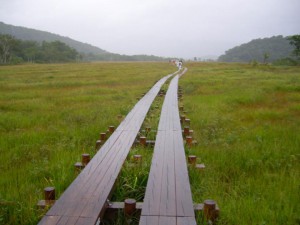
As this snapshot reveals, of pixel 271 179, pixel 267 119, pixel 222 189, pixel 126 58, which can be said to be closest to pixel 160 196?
pixel 222 189

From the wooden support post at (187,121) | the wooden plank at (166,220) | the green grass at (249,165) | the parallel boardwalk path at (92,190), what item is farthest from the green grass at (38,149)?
the green grass at (249,165)

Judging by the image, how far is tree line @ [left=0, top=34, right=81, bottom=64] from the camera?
77688 mm

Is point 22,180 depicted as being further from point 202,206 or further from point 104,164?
point 202,206

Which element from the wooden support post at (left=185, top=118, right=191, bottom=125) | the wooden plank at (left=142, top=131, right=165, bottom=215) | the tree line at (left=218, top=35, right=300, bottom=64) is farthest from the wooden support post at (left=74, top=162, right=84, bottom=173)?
the tree line at (left=218, top=35, right=300, bottom=64)

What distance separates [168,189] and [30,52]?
9842cm

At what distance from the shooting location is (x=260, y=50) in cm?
13100

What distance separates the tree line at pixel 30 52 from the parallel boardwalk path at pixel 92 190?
8008cm

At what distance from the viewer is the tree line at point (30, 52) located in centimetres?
7769

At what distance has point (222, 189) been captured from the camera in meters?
4.29

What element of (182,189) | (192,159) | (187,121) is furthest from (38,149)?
(187,121)

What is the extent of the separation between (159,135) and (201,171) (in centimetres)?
173

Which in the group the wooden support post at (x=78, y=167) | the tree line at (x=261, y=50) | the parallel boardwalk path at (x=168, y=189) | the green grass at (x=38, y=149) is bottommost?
the green grass at (x=38, y=149)

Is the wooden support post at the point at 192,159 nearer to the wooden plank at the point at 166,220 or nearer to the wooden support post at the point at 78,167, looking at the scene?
the wooden support post at the point at 78,167

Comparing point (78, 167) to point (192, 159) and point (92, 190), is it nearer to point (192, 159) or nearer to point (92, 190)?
point (92, 190)
